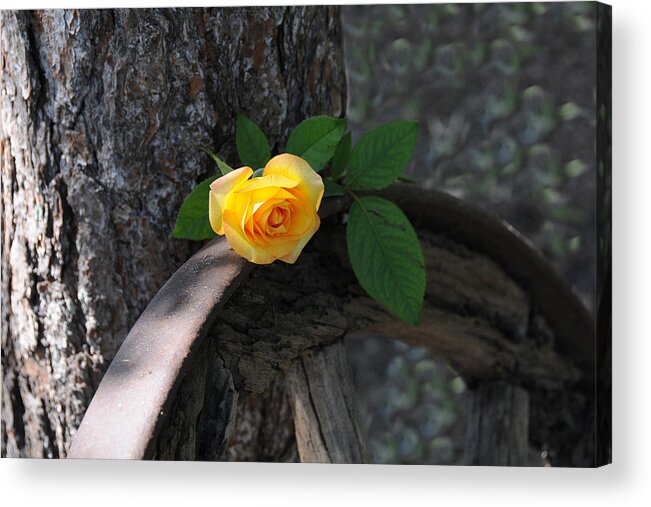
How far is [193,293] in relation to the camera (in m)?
0.52

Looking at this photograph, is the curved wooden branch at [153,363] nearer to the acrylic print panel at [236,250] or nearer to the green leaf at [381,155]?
the acrylic print panel at [236,250]

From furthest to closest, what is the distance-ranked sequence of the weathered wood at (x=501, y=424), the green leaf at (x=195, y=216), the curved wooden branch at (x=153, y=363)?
the weathered wood at (x=501, y=424), the green leaf at (x=195, y=216), the curved wooden branch at (x=153, y=363)

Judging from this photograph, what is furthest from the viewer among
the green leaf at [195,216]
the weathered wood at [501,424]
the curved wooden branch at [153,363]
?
the weathered wood at [501,424]

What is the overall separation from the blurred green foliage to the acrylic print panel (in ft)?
0.33

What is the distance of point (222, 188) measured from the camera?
A: 1.77ft

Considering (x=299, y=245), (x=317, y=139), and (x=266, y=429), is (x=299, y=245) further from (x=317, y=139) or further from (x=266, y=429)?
(x=266, y=429)

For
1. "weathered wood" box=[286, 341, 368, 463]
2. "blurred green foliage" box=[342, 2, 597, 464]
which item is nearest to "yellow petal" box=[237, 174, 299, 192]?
"weathered wood" box=[286, 341, 368, 463]

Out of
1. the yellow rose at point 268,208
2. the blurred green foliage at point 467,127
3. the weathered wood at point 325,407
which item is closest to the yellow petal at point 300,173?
the yellow rose at point 268,208

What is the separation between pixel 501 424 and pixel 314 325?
248mm

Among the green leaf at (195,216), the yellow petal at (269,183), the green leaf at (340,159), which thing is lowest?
the green leaf at (195,216)

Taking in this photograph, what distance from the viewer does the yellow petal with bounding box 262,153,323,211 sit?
0.55 metres

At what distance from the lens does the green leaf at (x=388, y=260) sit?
0.59 m

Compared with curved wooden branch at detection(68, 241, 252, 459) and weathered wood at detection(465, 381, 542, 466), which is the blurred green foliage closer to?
weathered wood at detection(465, 381, 542, 466)

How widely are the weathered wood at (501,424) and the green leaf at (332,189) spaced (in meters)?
0.27
